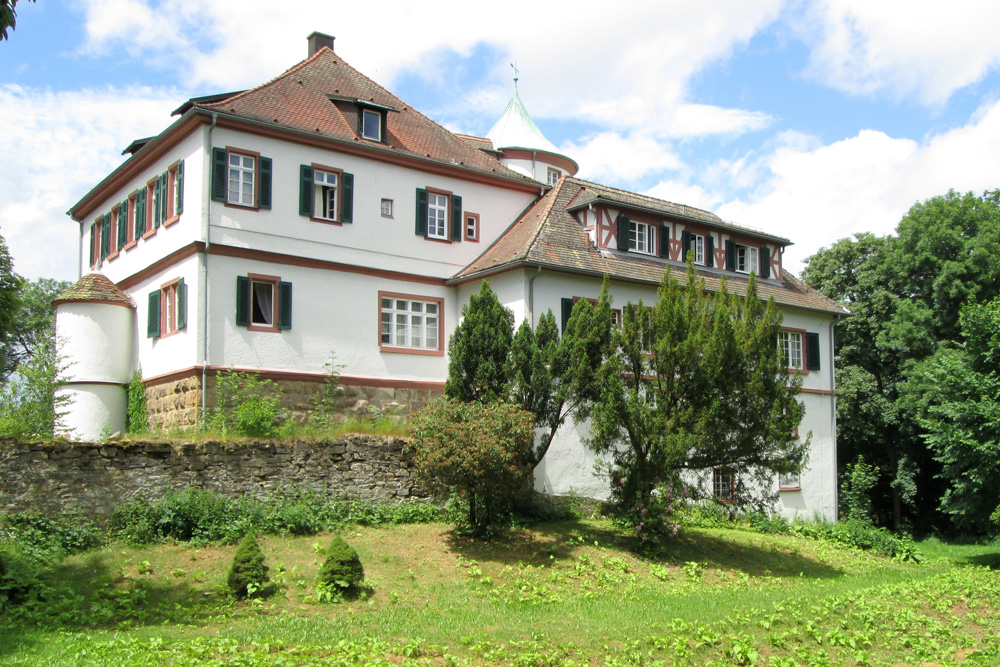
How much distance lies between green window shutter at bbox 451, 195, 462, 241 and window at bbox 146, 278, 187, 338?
7307 millimetres

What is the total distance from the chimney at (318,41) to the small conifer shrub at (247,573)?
58.3 feet

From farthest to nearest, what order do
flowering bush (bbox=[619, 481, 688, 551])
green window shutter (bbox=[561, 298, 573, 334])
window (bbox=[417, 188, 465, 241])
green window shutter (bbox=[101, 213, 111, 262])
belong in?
green window shutter (bbox=[101, 213, 111, 262]) → window (bbox=[417, 188, 465, 241]) → green window shutter (bbox=[561, 298, 573, 334]) → flowering bush (bbox=[619, 481, 688, 551])

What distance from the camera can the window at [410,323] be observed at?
2320 cm

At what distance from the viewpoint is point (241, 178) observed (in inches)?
839

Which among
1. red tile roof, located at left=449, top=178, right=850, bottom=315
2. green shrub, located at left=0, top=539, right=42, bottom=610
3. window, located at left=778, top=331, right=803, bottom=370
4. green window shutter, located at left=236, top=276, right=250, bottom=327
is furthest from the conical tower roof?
green shrub, located at left=0, top=539, right=42, bottom=610

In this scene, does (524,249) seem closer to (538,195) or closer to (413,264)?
(413,264)

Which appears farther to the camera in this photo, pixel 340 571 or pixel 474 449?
pixel 474 449

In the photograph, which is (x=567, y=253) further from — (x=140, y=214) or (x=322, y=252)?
(x=140, y=214)

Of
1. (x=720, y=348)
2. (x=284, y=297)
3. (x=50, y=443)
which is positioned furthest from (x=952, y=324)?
(x=50, y=443)

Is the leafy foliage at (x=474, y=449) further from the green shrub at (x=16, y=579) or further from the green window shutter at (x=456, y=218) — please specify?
the green window shutter at (x=456, y=218)

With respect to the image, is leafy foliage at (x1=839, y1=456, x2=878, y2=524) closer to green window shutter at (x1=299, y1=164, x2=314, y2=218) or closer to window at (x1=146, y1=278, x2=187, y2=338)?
green window shutter at (x1=299, y1=164, x2=314, y2=218)

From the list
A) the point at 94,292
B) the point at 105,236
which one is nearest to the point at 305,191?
the point at 94,292

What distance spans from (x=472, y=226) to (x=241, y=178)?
666cm

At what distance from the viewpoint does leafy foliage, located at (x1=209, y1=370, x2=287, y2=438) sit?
62.4ft
